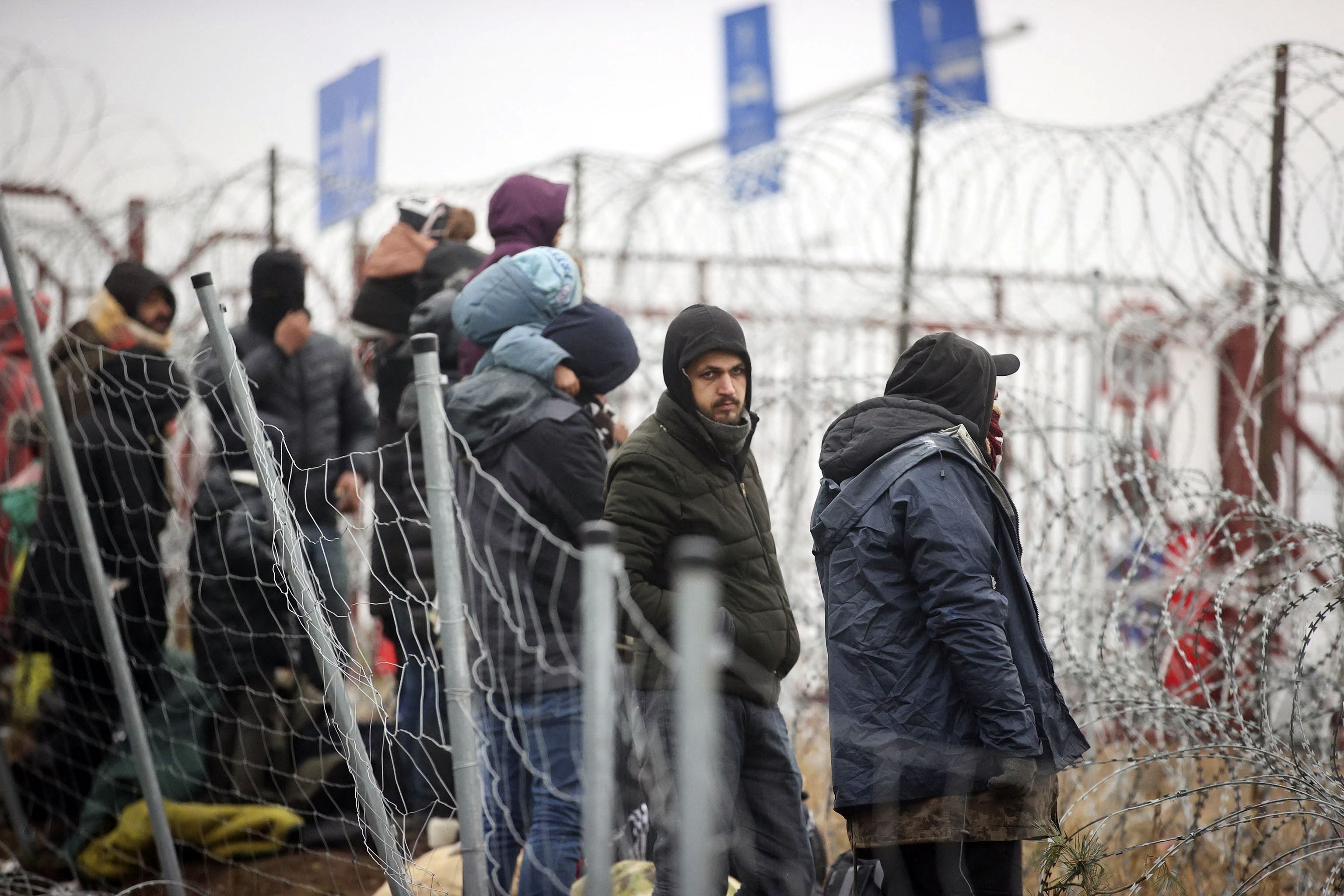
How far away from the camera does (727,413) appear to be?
2967mm

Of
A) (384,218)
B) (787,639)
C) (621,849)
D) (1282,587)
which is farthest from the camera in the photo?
(384,218)

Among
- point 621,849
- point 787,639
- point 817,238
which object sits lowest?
point 621,849

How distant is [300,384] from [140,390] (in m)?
0.51

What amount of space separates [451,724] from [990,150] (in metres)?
3.18

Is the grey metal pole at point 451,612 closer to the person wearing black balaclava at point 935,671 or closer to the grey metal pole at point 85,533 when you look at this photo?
the person wearing black balaclava at point 935,671

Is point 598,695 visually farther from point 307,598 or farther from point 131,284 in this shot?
point 131,284

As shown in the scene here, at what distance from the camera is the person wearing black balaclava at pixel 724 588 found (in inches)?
113

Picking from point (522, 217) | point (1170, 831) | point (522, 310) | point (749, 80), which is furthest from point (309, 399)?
point (749, 80)

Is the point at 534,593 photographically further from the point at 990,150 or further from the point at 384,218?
the point at 384,218

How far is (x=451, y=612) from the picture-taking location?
2566mm

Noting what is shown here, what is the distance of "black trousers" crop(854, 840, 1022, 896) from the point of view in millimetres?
2604

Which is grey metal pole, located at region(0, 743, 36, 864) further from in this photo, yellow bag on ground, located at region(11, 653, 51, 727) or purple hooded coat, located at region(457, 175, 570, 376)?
purple hooded coat, located at region(457, 175, 570, 376)

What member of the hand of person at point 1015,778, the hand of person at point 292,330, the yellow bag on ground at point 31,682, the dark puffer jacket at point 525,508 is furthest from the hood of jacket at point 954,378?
the yellow bag on ground at point 31,682

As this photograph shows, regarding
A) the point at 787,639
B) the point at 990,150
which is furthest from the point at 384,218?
the point at 787,639
